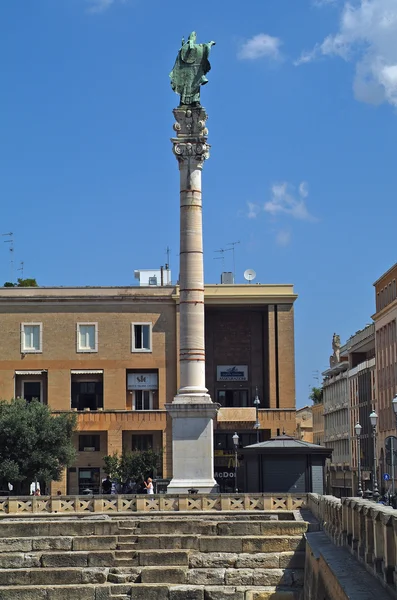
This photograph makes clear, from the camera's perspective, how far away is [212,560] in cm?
2800

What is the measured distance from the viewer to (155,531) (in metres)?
33.0

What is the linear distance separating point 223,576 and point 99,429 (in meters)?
41.1

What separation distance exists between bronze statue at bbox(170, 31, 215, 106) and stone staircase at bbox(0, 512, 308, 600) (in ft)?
61.3

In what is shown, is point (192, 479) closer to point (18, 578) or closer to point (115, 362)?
point (18, 578)

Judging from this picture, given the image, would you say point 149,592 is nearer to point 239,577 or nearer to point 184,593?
point 184,593

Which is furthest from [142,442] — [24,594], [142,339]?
[24,594]

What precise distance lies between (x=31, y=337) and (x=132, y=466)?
31.8 feet

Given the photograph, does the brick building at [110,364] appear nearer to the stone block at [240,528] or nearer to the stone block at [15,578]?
the stone block at [240,528]

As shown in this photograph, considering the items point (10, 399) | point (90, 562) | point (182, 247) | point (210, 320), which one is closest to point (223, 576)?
point (90, 562)

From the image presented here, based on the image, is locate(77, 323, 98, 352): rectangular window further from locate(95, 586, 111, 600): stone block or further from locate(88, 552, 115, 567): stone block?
locate(95, 586, 111, 600): stone block

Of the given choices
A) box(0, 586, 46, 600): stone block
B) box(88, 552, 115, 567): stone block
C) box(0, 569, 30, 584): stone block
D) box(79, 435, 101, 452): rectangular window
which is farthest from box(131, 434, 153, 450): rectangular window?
box(0, 586, 46, 600): stone block

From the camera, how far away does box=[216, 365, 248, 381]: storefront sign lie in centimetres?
7550

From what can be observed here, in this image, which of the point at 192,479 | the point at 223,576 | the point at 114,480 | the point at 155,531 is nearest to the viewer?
the point at 223,576

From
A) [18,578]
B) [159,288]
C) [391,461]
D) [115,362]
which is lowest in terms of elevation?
[18,578]
